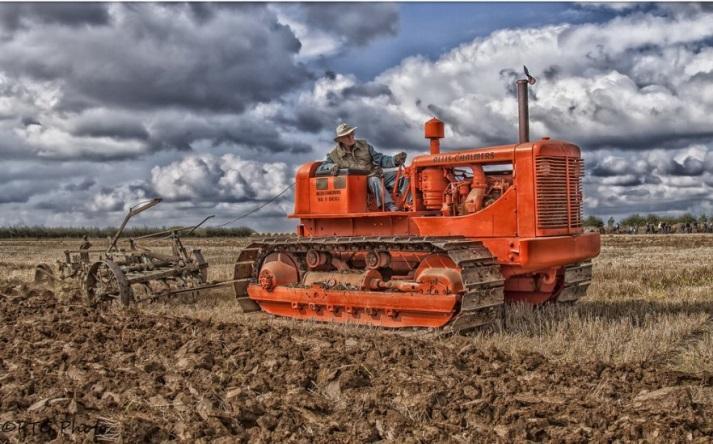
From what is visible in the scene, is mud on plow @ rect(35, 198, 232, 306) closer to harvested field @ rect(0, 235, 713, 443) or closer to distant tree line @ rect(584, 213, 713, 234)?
harvested field @ rect(0, 235, 713, 443)

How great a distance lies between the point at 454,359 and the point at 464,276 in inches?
64.7

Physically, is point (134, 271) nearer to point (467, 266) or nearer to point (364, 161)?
point (364, 161)

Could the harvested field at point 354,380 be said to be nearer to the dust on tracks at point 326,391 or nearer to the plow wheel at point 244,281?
the dust on tracks at point 326,391

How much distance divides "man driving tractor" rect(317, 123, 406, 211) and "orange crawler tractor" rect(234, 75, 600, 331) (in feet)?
0.53

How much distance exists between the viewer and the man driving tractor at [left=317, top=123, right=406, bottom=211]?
10.9 metres

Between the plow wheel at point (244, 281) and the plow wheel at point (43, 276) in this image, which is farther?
the plow wheel at point (43, 276)

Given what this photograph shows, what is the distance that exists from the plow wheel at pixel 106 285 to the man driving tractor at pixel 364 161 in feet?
12.4

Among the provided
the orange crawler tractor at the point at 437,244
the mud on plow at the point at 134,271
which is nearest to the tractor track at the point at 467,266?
the orange crawler tractor at the point at 437,244

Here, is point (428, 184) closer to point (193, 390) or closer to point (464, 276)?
point (464, 276)

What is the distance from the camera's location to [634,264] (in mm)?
18359

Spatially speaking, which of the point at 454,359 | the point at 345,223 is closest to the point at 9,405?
the point at 454,359

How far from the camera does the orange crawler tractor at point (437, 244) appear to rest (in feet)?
30.0
